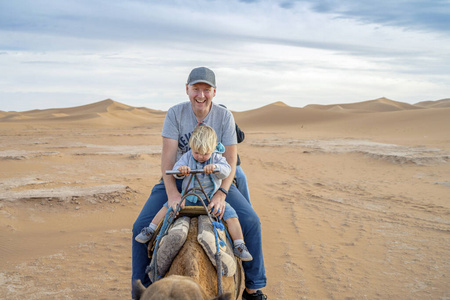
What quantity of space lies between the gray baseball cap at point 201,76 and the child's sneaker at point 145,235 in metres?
1.56

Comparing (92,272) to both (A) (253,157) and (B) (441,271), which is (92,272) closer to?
(B) (441,271)

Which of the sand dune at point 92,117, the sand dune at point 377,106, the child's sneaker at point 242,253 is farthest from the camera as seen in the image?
the sand dune at point 377,106

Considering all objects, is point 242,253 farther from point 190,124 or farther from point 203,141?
point 190,124

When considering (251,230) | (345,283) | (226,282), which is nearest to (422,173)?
(345,283)

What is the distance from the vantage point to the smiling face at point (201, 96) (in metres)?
3.88

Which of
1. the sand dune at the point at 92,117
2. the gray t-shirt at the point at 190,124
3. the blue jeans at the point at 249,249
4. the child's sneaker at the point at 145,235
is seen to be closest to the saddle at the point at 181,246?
the child's sneaker at the point at 145,235

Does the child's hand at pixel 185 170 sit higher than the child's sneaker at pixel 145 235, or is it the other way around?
the child's hand at pixel 185 170

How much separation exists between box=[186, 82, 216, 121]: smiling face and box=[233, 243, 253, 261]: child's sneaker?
1.53 meters

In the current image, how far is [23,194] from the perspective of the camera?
828 cm

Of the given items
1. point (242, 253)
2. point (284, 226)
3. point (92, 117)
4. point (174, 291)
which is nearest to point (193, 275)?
point (174, 291)

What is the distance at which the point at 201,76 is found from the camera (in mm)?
3781

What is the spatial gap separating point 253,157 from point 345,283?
12.0 metres

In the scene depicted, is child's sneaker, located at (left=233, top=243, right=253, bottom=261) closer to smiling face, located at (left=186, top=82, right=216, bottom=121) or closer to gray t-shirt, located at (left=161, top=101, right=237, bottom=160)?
gray t-shirt, located at (left=161, top=101, right=237, bottom=160)

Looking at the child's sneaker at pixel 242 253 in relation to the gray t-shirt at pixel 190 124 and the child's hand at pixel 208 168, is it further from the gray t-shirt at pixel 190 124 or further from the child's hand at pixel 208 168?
the gray t-shirt at pixel 190 124
